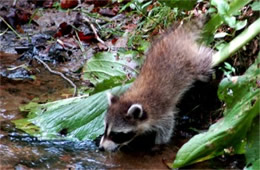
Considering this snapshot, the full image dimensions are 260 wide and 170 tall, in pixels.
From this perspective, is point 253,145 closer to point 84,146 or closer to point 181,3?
point 84,146

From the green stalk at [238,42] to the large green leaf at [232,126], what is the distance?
49cm

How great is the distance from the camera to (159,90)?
5.12 meters

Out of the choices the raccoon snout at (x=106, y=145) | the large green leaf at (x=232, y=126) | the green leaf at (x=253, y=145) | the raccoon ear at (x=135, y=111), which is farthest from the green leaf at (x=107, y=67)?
the green leaf at (x=253, y=145)

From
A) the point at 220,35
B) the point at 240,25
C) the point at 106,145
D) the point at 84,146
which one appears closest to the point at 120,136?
the point at 106,145

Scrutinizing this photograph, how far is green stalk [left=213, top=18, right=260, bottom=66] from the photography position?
4.49 meters

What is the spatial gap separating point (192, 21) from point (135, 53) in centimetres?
77

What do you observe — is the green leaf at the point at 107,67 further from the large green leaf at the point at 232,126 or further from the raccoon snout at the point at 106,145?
the large green leaf at the point at 232,126

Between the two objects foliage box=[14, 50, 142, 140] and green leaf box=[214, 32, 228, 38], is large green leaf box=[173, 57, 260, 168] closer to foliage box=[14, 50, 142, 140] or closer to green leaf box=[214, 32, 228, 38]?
green leaf box=[214, 32, 228, 38]

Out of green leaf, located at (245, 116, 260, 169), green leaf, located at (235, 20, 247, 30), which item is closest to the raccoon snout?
green leaf, located at (245, 116, 260, 169)

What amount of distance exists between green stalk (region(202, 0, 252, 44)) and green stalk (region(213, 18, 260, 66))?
201 millimetres

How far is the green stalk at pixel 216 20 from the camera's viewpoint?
4.49 m

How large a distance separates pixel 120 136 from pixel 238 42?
4.45 ft

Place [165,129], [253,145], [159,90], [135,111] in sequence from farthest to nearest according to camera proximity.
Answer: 1. [159,90]
2. [165,129]
3. [135,111]
4. [253,145]

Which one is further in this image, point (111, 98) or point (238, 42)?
point (111, 98)
